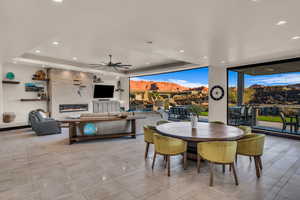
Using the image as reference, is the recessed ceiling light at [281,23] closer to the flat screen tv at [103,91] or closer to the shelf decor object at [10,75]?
the flat screen tv at [103,91]

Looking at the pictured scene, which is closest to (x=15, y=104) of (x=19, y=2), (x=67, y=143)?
(x=67, y=143)

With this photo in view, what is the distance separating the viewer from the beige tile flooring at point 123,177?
2.39 m

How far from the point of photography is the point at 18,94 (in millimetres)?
7250

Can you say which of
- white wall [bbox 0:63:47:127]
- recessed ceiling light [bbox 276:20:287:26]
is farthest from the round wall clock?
white wall [bbox 0:63:47:127]

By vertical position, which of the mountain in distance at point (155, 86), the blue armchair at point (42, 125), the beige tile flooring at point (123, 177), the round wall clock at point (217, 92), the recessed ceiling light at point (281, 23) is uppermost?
the recessed ceiling light at point (281, 23)

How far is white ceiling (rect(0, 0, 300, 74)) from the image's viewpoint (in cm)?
238

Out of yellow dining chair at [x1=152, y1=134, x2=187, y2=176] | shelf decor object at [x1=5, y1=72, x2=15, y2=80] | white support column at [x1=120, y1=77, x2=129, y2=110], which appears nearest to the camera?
yellow dining chair at [x1=152, y1=134, x2=187, y2=176]

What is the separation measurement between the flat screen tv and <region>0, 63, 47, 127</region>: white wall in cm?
295

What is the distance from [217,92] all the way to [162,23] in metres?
5.03

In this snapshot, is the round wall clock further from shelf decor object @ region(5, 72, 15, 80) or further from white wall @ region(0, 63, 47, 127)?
shelf decor object @ region(5, 72, 15, 80)

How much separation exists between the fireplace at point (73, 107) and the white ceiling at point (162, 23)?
13.1 feet

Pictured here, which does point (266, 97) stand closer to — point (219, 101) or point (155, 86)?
point (219, 101)

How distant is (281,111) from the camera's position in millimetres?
6160

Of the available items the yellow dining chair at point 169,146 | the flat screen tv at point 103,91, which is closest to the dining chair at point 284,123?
the yellow dining chair at point 169,146
